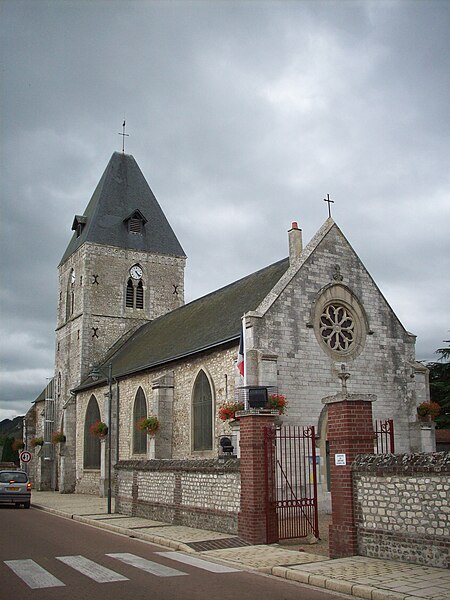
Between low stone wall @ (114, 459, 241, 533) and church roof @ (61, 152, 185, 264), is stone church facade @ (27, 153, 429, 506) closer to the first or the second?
church roof @ (61, 152, 185, 264)

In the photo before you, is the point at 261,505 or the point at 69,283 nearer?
the point at 261,505

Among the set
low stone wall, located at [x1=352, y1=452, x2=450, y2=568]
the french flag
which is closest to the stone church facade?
the french flag

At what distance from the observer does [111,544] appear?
12.8m

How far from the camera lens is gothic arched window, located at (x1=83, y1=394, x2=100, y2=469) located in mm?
31803

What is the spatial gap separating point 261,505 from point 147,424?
1194 cm

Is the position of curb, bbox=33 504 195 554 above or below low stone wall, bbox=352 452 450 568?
below

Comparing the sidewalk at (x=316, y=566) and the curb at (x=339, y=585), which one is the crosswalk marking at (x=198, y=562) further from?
the curb at (x=339, y=585)

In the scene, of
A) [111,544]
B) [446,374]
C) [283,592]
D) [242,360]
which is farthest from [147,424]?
[446,374]

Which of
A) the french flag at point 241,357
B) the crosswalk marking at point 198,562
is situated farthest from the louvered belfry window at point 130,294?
the crosswalk marking at point 198,562

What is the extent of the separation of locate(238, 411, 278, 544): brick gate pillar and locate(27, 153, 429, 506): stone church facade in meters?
5.30

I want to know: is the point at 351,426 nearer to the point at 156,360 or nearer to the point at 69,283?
the point at 156,360

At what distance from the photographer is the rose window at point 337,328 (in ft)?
65.7

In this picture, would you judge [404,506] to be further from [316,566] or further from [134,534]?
[134,534]

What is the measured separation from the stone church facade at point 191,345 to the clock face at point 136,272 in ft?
0.28
